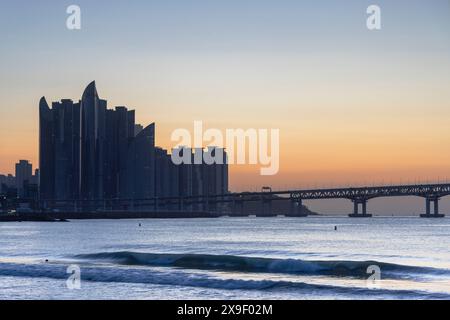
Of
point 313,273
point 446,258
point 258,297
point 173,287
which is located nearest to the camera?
point 258,297

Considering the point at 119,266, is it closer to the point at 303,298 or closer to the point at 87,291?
the point at 87,291

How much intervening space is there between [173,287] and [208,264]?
1625cm

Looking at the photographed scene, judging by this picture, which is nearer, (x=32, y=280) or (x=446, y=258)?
(x=32, y=280)

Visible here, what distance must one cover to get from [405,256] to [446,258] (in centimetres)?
363

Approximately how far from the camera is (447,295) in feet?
105

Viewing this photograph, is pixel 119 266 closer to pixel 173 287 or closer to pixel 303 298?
pixel 173 287

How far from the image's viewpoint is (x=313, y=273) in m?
43.9
